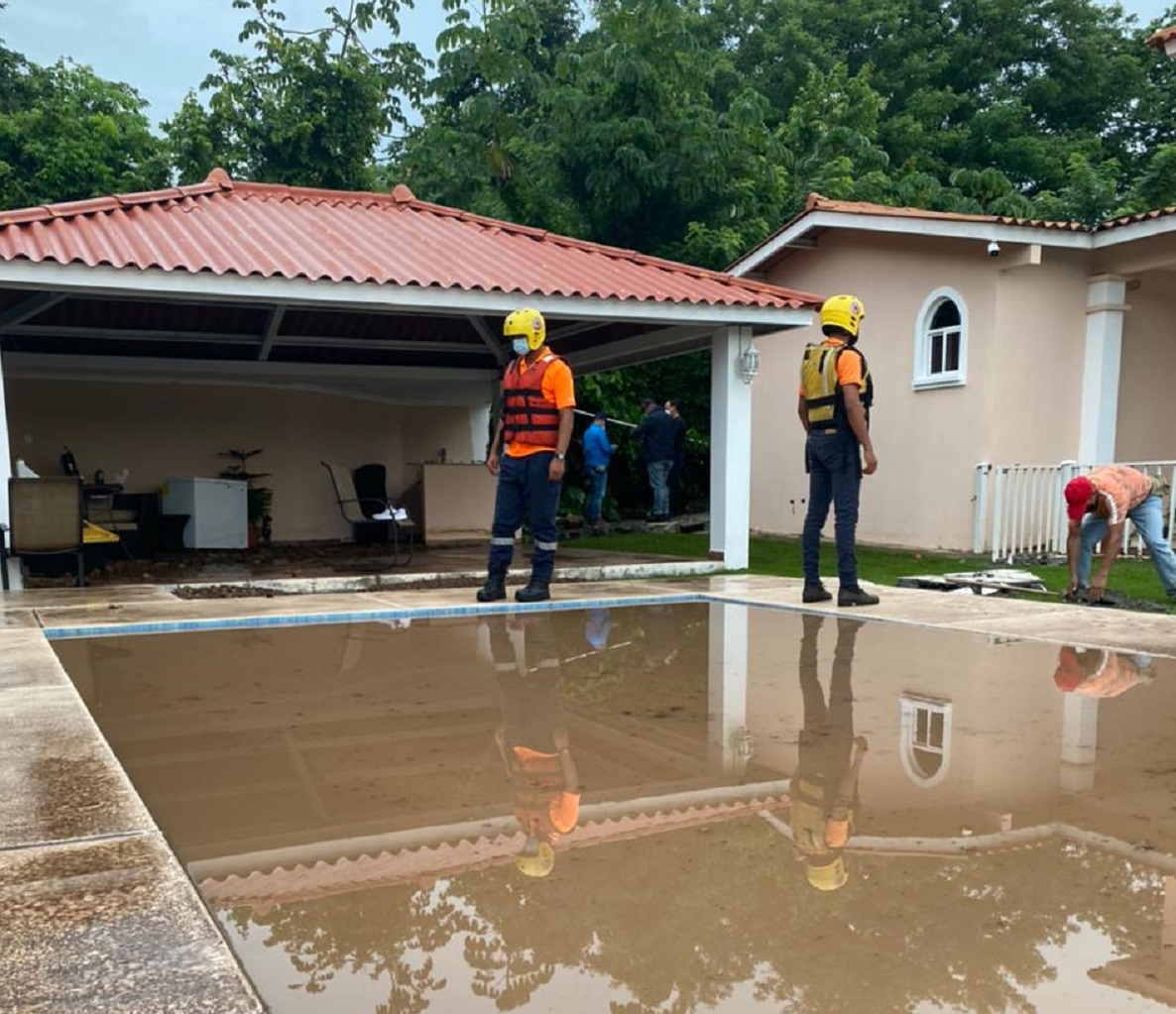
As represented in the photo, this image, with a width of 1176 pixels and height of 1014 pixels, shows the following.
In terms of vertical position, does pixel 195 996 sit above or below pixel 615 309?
below

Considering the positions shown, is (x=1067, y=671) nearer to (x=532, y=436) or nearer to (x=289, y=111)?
(x=532, y=436)

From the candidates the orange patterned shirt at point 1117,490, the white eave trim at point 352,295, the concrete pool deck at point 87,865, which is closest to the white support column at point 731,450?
the white eave trim at point 352,295

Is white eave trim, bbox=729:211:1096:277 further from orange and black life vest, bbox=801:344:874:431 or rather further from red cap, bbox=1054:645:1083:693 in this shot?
red cap, bbox=1054:645:1083:693

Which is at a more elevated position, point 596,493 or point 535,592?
point 596,493

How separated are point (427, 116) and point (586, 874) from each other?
2281 cm

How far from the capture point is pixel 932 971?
74.6 inches

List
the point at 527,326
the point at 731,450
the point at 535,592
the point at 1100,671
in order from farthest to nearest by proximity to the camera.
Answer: the point at 731,450 → the point at 535,592 → the point at 527,326 → the point at 1100,671

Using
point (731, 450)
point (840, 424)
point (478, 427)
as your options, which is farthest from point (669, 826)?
point (478, 427)

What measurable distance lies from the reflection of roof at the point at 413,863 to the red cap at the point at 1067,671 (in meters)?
2.16

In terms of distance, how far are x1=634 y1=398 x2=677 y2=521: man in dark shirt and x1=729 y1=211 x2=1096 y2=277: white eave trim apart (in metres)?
2.75

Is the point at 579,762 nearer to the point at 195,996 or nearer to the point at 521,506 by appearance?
the point at 195,996

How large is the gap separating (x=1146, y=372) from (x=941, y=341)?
2493 millimetres

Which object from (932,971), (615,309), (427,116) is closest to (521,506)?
(615,309)

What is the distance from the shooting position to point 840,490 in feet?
21.2
